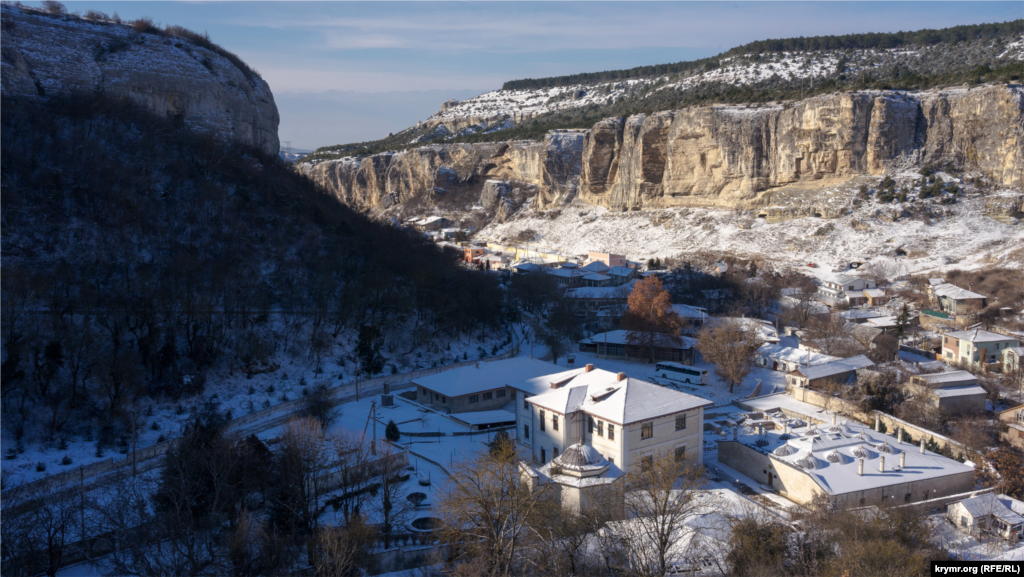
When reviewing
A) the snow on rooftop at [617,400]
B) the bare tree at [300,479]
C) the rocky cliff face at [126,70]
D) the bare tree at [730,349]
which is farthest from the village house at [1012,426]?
the rocky cliff face at [126,70]

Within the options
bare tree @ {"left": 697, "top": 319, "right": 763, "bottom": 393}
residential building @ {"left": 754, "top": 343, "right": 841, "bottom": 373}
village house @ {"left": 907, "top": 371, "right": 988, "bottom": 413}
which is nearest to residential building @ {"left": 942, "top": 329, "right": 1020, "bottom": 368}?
village house @ {"left": 907, "top": 371, "right": 988, "bottom": 413}

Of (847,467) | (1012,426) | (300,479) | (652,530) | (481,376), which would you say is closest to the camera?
(652,530)

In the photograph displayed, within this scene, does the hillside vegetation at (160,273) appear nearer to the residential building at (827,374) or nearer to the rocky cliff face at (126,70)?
the rocky cliff face at (126,70)

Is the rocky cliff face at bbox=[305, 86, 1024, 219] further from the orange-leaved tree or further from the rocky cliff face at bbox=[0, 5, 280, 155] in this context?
the orange-leaved tree

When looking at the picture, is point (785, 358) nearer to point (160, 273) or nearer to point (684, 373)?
point (684, 373)

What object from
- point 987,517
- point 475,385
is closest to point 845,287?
point 475,385

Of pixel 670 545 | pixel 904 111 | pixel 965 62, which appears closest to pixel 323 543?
pixel 670 545

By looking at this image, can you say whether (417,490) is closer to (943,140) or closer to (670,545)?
(670,545)
